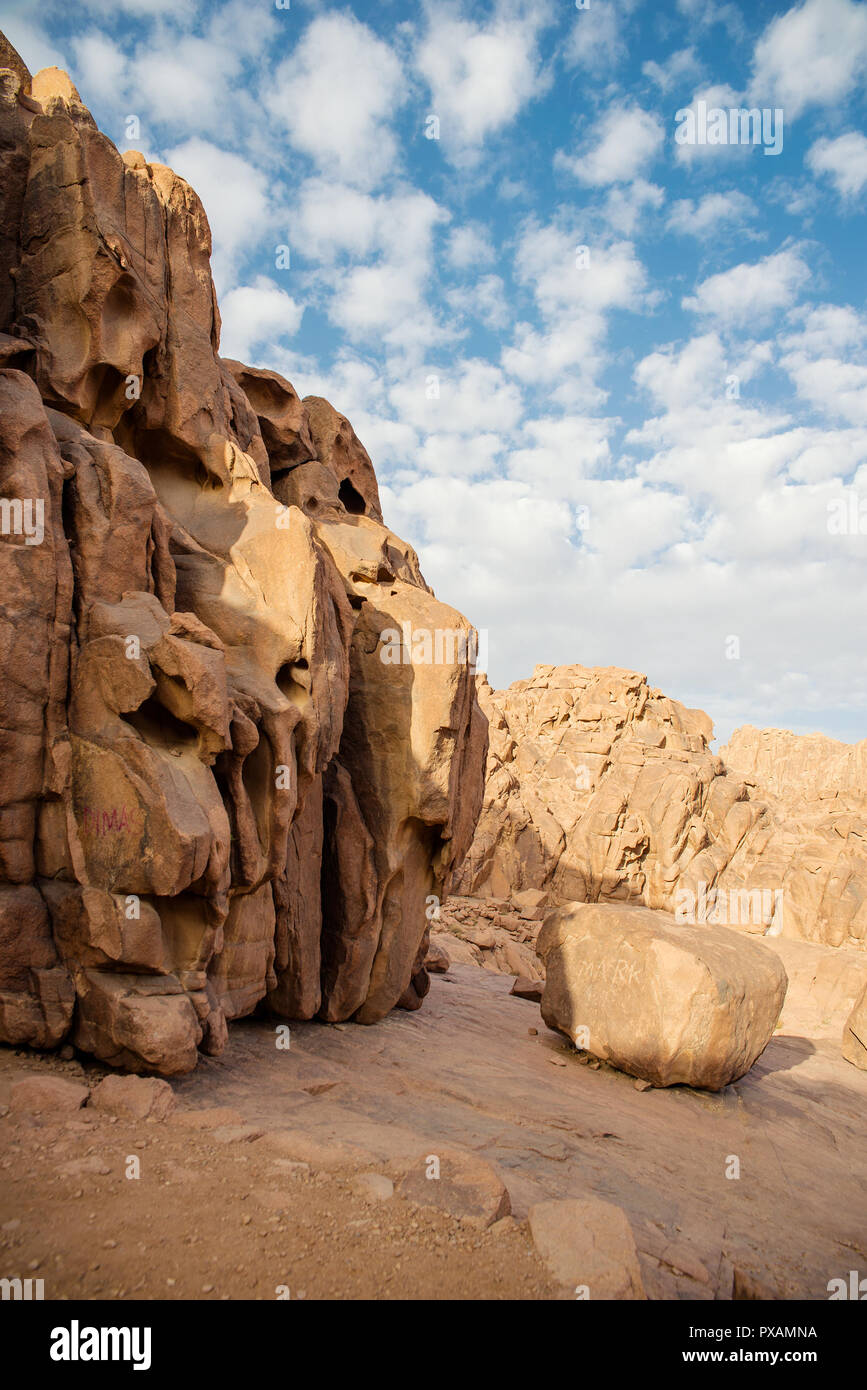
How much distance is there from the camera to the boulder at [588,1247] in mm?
4000

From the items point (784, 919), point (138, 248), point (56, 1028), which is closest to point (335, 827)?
point (56, 1028)

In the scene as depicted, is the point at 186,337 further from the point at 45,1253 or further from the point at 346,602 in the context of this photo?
the point at 45,1253

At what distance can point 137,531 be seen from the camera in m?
7.79

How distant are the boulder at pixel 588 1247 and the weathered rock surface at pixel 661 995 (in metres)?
5.47

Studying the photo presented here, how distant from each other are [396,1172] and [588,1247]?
1.43 metres

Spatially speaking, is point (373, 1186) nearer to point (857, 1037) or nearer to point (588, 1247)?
point (588, 1247)

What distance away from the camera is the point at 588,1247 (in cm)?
432

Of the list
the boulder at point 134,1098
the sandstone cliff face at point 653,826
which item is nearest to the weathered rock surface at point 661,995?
the boulder at point 134,1098

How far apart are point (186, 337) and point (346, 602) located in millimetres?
4294

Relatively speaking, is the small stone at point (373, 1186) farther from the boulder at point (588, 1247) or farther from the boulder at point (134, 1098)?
the boulder at point (134, 1098)

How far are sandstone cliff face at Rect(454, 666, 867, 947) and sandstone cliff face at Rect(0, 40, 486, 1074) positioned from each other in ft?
59.8

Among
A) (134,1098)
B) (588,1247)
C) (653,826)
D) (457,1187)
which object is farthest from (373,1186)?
(653,826)

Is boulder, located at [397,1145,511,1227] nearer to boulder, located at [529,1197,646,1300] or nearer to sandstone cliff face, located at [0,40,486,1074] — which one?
boulder, located at [529,1197,646,1300]

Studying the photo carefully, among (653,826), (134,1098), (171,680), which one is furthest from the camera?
(653,826)
